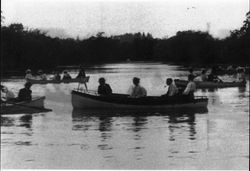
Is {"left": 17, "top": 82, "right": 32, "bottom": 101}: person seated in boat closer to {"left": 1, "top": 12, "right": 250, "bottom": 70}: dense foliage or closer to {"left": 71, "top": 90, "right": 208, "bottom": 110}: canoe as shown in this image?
{"left": 1, "top": 12, "right": 250, "bottom": 70}: dense foliage

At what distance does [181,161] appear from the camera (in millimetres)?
10945

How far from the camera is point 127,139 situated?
14.1m

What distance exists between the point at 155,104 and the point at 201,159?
916 centimetres

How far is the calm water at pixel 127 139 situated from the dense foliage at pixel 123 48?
3.37 m

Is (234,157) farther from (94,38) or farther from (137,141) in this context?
(94,38)

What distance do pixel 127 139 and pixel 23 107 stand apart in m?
5.68

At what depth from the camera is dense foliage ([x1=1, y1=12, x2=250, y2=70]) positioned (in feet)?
90.6

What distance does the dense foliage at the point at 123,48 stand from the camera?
90.6 feet

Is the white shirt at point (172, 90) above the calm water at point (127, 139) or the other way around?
above

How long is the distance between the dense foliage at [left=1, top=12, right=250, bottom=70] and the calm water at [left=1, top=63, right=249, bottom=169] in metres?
3.37

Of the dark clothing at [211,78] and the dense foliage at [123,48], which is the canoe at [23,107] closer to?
the dense foliage at [123,48]

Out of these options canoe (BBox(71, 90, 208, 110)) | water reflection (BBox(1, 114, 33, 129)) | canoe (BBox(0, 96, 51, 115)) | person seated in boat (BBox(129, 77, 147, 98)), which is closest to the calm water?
water reflection (BBox(1, 114, 33, 129))

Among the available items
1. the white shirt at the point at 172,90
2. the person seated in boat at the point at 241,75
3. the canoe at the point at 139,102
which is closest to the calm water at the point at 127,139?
the canoe at the point at 139,102

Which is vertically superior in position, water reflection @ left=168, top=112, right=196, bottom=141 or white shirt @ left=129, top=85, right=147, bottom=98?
white shirt @ left=129, top=85, right=147, bottom=98
